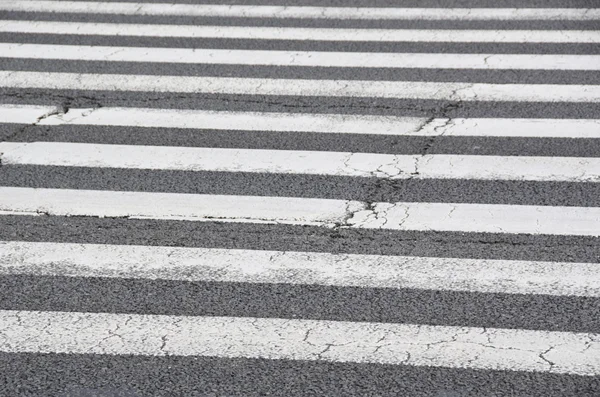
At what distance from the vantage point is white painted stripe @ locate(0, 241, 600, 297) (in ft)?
18.4

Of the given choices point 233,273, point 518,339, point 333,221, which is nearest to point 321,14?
point 333,221

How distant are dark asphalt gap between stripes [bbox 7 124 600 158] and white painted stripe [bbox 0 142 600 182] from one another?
0.29 feet

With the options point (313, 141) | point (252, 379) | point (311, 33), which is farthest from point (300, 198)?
point (311, 33)

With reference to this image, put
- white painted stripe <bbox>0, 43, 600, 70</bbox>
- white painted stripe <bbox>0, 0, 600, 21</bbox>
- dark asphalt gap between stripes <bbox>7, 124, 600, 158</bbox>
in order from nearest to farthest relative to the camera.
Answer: dark asphalt gap between stripes <bbox>7, 124, 600, 158</bbox> → white painted stripe <bbox>0, 43, 600, 70</bbox> → white painted stripe <bbox>0, 0, 600, 21</bbox>

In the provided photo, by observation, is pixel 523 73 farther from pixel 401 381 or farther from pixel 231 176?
pixel 401 381

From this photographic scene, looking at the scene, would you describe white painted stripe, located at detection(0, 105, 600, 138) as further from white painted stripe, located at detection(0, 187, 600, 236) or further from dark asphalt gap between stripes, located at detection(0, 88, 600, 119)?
white painted stripe, located at detection(0, 187, 600, 236)

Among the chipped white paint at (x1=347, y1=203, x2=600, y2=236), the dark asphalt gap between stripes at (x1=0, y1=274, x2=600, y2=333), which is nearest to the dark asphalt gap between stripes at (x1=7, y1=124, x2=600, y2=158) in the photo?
the chipped white paint at (x1=347, y1=203, x2=600, y2=236)

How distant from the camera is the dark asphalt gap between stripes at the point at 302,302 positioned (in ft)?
17.3

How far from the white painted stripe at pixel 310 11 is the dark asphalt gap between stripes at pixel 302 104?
2017mm

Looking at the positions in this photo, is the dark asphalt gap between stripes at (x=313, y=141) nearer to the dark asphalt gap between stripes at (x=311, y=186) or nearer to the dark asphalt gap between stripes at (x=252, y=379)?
the dark asphalt gap between stripes at (x=311, y=186)

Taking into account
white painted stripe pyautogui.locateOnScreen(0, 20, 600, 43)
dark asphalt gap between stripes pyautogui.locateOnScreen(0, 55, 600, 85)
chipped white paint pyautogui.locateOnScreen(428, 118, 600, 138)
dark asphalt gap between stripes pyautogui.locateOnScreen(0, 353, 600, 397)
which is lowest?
dark asphalt gap between stripes pyautogui.locateOnScreen(0, 353, 600, 397)

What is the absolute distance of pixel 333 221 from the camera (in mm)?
6371

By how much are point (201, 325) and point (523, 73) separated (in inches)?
171

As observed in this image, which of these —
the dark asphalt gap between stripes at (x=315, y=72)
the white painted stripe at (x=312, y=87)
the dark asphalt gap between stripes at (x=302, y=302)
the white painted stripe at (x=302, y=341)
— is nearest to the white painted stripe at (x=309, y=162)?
the white painted stripe at (x=312, y=87)
